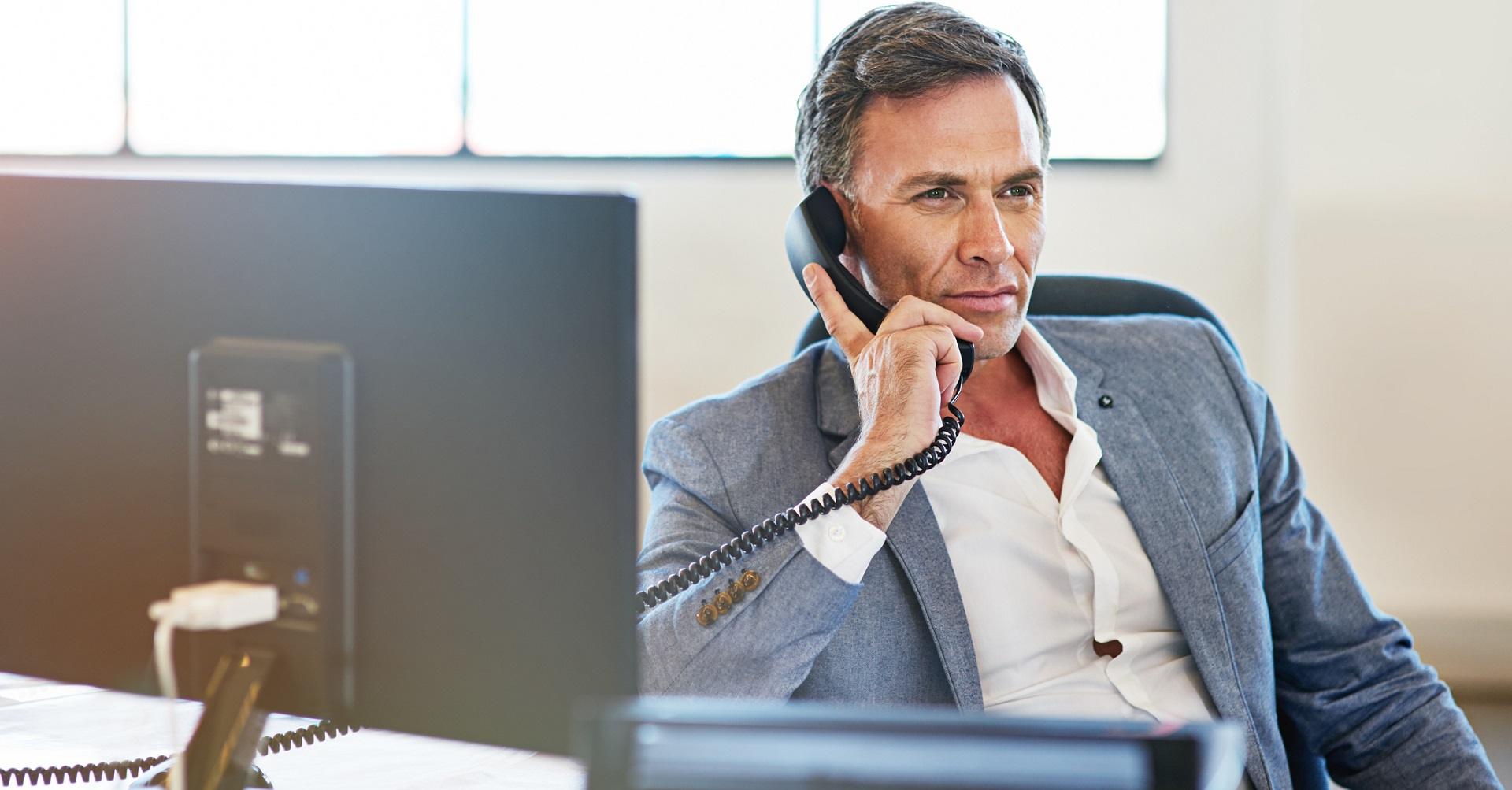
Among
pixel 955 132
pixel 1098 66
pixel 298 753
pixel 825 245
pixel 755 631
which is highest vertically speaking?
pixel 1098 66

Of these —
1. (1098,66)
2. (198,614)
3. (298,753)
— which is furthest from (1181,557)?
(1098,66)

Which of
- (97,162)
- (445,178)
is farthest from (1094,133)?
(97,162)

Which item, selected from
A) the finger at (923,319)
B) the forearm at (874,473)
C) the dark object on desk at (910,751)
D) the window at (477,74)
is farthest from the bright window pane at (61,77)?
the dark object on desk at (910,751)

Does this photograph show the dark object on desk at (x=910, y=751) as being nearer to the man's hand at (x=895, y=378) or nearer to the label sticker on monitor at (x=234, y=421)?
the label sticker on monitor at (x=234, y=421)

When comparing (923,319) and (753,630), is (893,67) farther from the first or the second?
(753,630)

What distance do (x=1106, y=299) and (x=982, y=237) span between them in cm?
29

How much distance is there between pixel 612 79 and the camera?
3.77 m

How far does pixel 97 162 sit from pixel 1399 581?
12.4 feet

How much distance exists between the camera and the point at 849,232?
5.16ft

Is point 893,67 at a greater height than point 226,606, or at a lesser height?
greater

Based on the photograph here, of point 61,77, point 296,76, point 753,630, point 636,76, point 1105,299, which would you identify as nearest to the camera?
point 753,630

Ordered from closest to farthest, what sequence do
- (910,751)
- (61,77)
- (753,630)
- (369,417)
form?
(910,751), (369,417), (753,630), (61,77)

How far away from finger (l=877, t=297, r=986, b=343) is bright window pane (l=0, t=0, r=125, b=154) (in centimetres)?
353

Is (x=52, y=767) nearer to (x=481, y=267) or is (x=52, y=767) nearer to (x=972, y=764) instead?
(x=481, y=267)
